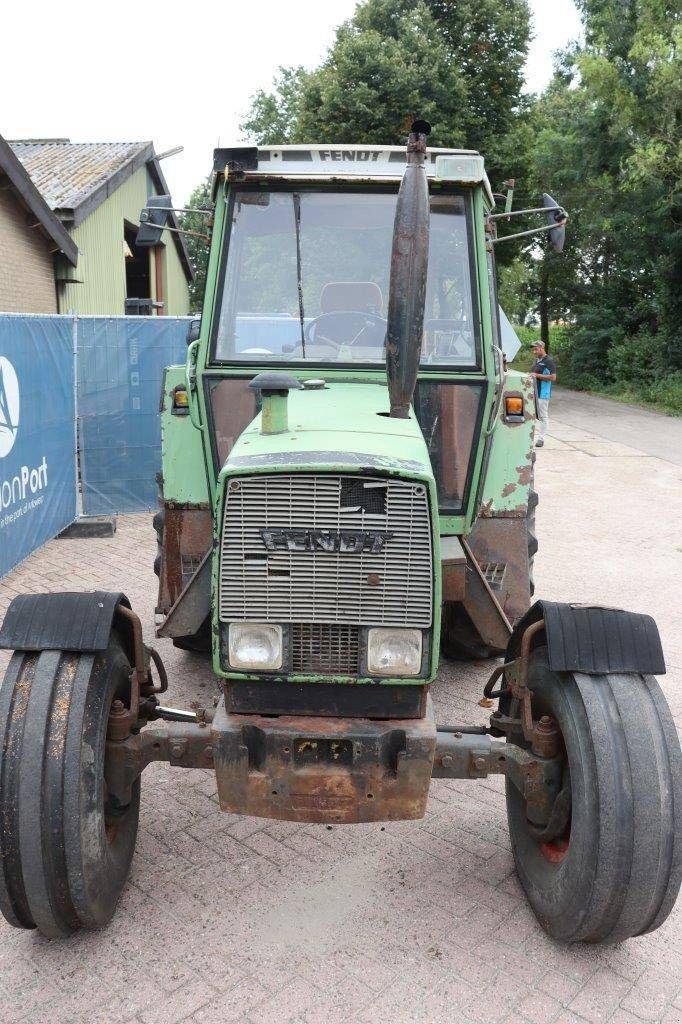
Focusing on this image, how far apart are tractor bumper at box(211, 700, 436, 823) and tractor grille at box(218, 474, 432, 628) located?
389 millimetres

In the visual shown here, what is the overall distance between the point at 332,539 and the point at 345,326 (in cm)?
171

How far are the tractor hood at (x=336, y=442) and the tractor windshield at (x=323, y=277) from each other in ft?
1.98

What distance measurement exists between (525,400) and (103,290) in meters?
15.6

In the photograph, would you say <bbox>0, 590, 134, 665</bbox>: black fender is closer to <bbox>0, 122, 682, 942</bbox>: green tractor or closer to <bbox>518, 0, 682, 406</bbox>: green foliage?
<bbox>0, 122, 682, 942</bbox>: green tractor

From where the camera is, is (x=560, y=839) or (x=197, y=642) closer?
(x=560, y=839)

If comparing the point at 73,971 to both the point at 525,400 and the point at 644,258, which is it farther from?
the point at 644,258

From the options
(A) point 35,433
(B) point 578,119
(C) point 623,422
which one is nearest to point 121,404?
(A) point 35,433

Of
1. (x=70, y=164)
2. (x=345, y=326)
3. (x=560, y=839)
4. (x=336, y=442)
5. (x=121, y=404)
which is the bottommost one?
(x=560, y=839)

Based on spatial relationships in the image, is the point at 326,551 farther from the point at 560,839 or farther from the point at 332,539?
the point at 560,839

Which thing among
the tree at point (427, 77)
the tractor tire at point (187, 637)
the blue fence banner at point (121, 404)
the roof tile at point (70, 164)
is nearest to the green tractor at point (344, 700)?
the tractor tire at point (187, 637)

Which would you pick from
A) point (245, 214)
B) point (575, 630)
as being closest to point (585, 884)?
point (575, 630)

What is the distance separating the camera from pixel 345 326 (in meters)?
4.38

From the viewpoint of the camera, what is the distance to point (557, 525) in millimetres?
10195

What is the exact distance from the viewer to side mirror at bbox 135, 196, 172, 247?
4656 millimetres
